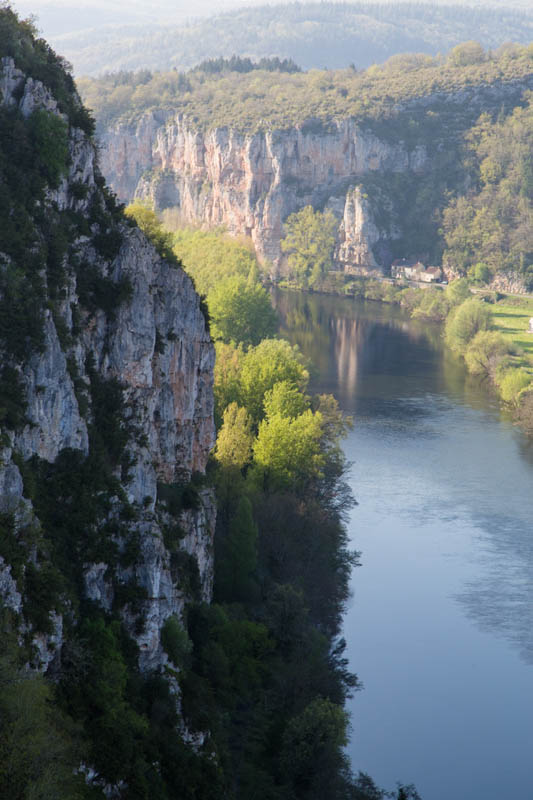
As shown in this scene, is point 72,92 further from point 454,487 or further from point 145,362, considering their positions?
point 454,487

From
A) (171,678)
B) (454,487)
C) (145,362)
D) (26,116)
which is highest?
(26,116)

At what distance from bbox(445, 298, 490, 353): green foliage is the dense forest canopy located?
69.2 meters

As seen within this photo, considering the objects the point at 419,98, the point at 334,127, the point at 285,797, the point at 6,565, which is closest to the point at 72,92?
the point at 6,565

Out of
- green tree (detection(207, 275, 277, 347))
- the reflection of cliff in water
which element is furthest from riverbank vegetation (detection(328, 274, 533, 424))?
green tree (detection(207, 275, 277, 347))

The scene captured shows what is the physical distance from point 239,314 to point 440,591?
4160 centimetres

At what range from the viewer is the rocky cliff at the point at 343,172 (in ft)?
518

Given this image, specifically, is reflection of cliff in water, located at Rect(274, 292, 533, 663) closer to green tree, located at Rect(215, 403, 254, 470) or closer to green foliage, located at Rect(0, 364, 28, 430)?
green tree, located at Rect(215, 403, 254, 470)

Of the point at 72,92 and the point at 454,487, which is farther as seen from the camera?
the point at 454,487

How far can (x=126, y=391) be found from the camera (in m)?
32.8

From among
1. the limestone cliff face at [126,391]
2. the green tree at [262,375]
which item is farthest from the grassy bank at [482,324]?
the limestone cliff face at [126,391]

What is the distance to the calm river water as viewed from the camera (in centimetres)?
3666

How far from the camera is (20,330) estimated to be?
28.0m

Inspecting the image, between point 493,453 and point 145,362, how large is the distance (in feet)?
131

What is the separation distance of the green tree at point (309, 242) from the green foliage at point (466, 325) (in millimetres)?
44177
